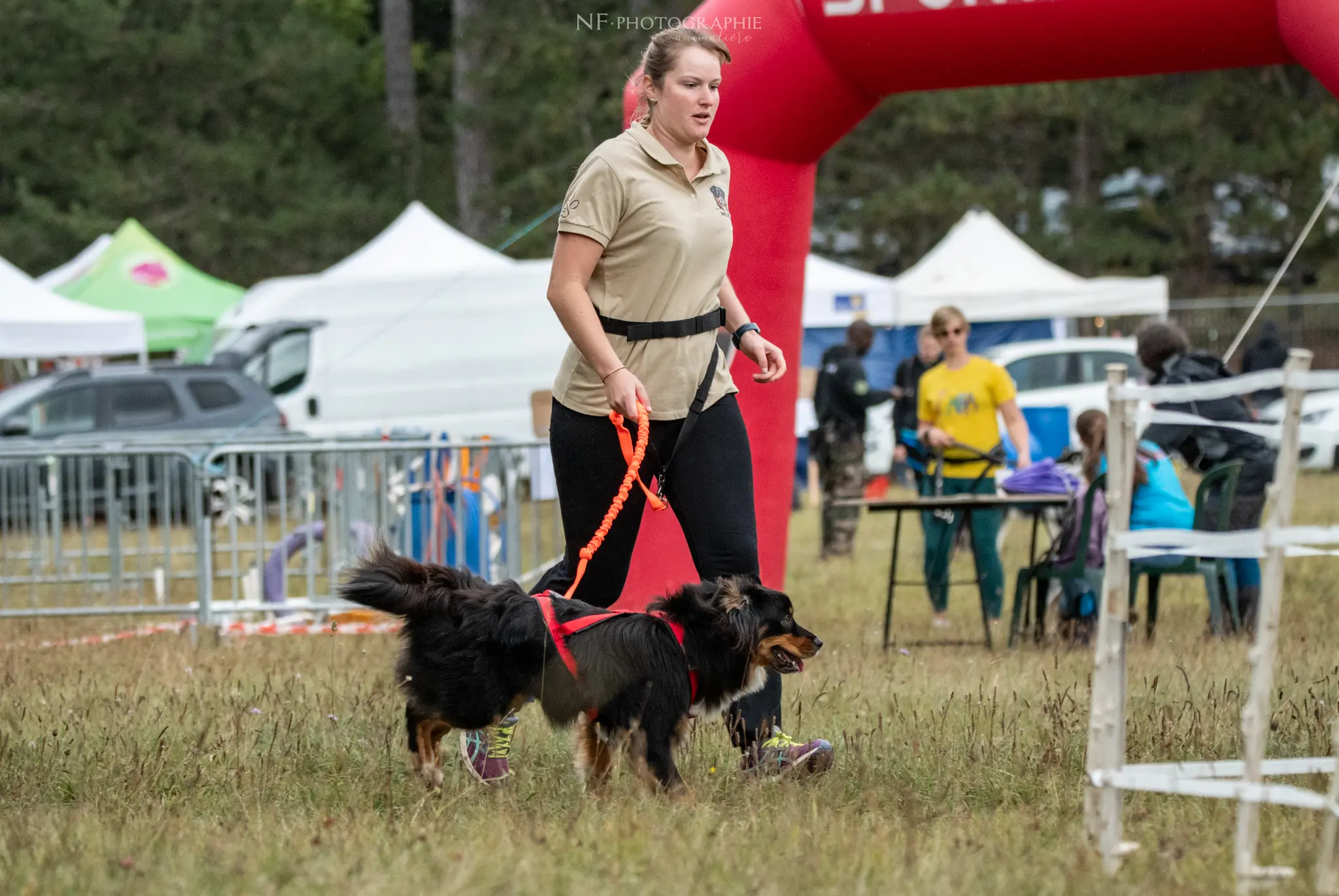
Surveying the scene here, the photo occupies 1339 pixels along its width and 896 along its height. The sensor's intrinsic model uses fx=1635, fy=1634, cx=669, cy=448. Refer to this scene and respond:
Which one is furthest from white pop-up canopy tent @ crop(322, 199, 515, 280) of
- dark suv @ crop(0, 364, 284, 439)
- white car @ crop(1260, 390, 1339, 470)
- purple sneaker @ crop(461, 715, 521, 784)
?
purple sneaker @ crop(461, 715, 521, 784)

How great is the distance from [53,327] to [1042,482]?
10830mm

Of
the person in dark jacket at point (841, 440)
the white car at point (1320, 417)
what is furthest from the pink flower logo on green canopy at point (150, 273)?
the white car at point (1320, 417)

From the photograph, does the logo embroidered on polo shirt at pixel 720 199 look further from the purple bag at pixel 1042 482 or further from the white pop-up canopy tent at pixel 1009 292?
the white pop-up canopy tent at pixel 1009 292

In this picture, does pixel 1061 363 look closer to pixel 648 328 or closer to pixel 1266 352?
pixel 1266 352

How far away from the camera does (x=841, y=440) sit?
12102 mm

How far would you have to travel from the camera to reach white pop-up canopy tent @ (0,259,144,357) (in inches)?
601

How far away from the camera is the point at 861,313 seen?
65.8 feet

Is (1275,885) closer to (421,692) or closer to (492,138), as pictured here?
(421,692)

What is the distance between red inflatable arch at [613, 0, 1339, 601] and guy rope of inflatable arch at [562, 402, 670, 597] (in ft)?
4.55

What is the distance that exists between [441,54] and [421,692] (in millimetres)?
30395

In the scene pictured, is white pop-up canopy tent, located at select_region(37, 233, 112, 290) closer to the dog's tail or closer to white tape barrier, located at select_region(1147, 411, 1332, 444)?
the dog's tail

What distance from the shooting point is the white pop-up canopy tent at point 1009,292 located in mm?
20328

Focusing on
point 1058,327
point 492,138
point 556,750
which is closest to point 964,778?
point 556,750

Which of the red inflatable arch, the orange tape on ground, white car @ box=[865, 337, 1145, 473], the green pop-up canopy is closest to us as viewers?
the red inflatable arch
